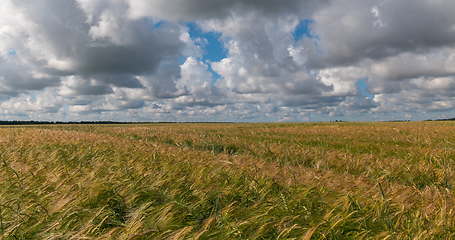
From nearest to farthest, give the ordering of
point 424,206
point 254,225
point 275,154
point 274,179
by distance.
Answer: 1. point 254,225
2. point 424,206
3. point 274,179
4. point 275,154

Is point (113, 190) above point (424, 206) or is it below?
above

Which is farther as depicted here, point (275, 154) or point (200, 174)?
point (275, 154)

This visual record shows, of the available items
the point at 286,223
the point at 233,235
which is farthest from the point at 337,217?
the point at 233,235

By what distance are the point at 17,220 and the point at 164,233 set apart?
131 centimetres

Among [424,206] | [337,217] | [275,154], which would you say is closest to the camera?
[337,217]

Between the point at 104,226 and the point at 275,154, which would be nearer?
the point at 104,226

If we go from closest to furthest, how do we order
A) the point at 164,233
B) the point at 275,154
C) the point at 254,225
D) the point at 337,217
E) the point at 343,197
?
the point at 164,233
the point at 254,225
the point at 337,217
the point at 343,197
the point at 275,154

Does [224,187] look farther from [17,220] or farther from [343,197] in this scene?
[17,220]

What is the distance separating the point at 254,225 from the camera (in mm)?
2381

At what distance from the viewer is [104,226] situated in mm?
2521

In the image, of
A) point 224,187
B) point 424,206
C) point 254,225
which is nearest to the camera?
point 254,225

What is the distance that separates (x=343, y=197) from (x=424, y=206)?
101cm

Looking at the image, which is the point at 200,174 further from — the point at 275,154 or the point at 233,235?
the point at 275,154

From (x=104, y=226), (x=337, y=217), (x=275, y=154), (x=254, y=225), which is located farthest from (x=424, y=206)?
(x=275, y=154)
